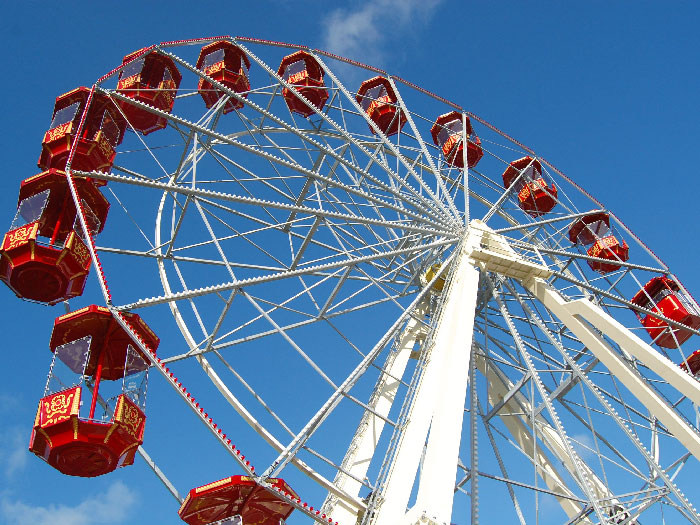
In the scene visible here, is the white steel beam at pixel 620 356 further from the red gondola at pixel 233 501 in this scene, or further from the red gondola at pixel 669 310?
the red gondola at pixel 669 310

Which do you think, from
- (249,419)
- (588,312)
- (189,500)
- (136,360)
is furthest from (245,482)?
(588,312)

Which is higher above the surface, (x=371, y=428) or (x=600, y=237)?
(x=600, y=237)

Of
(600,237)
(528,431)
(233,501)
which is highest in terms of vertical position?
(600,237)

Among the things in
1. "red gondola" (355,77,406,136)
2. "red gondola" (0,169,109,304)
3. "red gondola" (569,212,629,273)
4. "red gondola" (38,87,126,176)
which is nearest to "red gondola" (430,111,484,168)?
"red gondola" (355,77,406,136)

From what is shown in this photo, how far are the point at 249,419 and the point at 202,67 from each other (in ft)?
27.9

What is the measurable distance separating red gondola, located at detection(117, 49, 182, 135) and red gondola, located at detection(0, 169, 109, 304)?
2.27m

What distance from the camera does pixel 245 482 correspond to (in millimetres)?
8859

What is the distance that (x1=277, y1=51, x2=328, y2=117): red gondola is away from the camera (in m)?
15.9

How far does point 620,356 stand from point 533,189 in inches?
319

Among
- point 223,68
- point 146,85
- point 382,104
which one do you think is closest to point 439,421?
point 223,68

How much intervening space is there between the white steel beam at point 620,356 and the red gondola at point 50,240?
7.14 m

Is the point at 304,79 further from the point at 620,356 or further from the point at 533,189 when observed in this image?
the point at 620,356

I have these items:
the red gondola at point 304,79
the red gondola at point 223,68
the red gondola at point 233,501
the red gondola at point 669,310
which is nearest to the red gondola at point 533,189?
the red gondola at point 669,310

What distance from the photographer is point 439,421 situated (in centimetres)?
936
